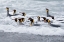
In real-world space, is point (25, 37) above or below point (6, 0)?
below

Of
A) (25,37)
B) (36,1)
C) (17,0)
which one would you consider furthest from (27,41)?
(17,0)

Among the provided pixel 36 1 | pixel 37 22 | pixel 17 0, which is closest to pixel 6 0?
pixel 17 0

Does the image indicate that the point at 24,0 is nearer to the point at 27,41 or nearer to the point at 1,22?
the point at 1,22

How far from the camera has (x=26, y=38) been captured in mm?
9367

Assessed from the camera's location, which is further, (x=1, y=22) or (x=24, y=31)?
(x=1, y=22)

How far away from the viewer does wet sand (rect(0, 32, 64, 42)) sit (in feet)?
29.9

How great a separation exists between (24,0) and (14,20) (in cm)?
911

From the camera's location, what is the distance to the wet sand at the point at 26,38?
9102mm

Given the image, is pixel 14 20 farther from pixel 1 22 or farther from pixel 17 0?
pixel 17 0

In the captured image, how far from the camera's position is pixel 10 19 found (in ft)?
41.4

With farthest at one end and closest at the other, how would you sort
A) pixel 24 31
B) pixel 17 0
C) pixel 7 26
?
pixel 17 0
pixel 7 26
pixel 24 31

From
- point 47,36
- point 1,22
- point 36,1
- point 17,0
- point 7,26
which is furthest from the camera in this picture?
point 17,0

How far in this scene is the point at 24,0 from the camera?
21.1 metres

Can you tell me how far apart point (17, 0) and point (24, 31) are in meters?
11.4
